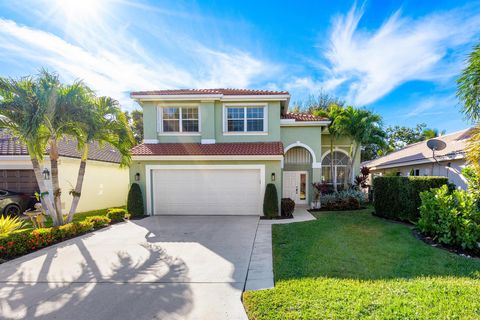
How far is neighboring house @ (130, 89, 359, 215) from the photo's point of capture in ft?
38.3

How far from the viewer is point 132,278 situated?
493 centimetres

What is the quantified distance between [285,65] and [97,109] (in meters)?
10.6

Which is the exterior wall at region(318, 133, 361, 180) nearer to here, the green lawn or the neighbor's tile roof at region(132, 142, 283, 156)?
the neighbor's tile roof at region(132, 142, 283, 156)

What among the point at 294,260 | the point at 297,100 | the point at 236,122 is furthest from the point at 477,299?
the point at 297,100

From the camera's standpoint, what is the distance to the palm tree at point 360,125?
13.9 meters

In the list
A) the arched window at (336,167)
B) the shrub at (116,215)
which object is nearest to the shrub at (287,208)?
the arched window at (336,167)

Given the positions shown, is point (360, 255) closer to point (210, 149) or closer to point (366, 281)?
point (366, 281)

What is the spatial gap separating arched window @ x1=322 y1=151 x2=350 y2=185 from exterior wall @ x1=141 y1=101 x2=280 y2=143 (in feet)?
18.2

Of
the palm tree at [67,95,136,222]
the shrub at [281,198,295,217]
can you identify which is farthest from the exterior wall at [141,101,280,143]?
the shrub at [281,198,295,217]

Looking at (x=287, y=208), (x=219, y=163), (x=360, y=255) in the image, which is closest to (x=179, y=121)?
(x=219, y=163)

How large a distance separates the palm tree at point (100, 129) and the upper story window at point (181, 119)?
11.1 feet

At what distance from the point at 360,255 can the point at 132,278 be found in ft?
18.9

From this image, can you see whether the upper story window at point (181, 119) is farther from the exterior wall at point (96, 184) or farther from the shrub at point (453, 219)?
the shrub at point (453, 219)

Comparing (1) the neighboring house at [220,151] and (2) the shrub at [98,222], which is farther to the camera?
(1) the neighboring house at [220,151]
